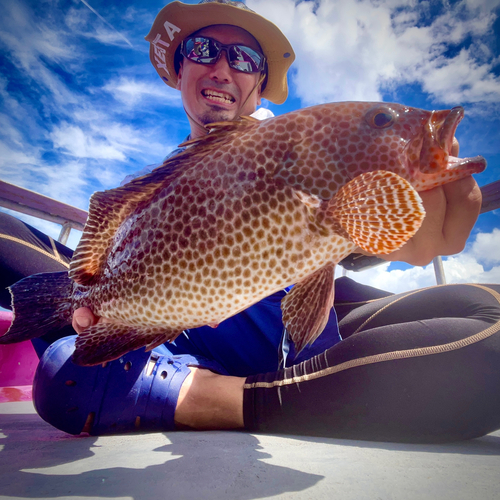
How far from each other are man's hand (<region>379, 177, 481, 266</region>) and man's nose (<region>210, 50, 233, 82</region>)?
246 cm

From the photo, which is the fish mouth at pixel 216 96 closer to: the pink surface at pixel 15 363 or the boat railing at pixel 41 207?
the boat railing at pixel 41 207

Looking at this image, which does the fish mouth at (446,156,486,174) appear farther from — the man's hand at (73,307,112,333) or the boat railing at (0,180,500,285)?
the boat railing at (0,180,500,285)

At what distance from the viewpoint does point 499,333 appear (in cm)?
158

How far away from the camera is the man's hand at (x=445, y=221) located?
1.42 metres

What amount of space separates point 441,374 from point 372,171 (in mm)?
1087

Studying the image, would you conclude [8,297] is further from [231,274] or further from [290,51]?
[290,51]

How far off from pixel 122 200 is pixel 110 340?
69 cm

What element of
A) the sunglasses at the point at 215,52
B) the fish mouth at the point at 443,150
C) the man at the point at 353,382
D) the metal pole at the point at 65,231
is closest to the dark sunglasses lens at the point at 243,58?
the sunglasses at the point at 215,52

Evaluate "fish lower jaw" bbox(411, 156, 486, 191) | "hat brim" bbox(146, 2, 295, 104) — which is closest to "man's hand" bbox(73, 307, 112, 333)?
"fish lower jaw" bbox(411, 156, 486, 191)

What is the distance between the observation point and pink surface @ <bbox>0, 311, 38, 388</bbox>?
10.9 ft

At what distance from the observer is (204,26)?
10.3ft

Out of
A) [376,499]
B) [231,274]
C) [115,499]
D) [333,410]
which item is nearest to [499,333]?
[333,410]

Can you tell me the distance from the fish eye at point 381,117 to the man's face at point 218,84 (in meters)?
2.08

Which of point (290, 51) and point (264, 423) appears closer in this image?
point (264, 423)
